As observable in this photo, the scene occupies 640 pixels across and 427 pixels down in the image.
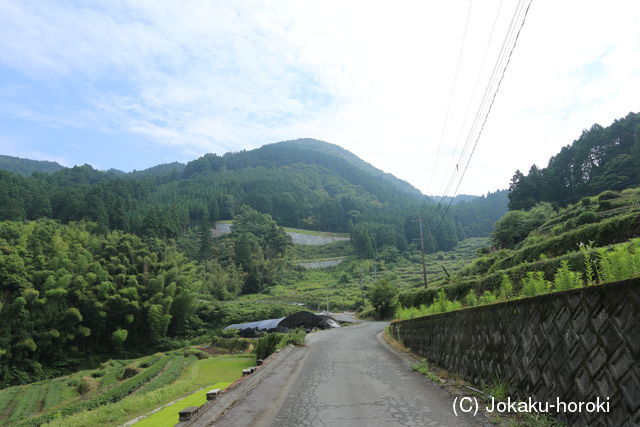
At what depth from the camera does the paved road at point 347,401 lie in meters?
5.48

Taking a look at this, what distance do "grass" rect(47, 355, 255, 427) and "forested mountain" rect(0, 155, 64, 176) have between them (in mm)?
174666

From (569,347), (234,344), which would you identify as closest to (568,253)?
(569,347)

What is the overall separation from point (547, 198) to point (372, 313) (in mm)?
46234

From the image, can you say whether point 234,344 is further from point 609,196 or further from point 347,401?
point 609,196

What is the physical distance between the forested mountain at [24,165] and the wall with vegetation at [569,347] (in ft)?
639

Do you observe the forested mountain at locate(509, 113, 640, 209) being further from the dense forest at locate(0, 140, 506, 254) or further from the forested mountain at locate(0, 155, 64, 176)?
the forested mountain at locate(0, 155, 64, 176)

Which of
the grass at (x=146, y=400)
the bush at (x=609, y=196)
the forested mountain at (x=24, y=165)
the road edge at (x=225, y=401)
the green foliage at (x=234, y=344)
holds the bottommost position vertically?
the green foliage at (x=234, y=344)

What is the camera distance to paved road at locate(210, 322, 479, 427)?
5.48 meters

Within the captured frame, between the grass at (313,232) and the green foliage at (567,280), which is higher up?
the grass at (313,232)

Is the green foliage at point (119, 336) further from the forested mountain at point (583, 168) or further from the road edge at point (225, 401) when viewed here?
the forested mountain at point (583, 168)

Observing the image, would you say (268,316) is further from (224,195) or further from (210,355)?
(224,195)

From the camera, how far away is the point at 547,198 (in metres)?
71.4

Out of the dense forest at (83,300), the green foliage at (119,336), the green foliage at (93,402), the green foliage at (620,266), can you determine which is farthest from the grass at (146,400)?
the dense forest at (83,300)

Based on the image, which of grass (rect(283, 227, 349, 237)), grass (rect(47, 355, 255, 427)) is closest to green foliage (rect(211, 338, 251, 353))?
grass (rect(47, 355, 255, 427))
